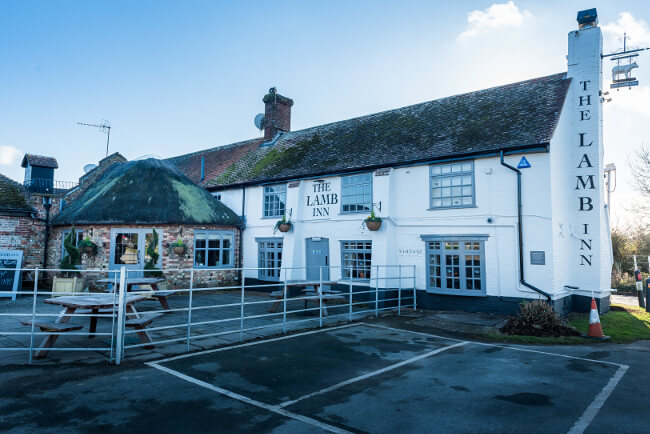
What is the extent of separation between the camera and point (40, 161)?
1856 cm

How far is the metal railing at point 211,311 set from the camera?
7.12 metres

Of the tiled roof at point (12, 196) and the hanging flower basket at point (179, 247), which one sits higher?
the tiled roof at point (12, 196)

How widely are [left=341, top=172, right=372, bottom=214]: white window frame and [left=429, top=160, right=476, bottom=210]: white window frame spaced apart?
2329 millimetres

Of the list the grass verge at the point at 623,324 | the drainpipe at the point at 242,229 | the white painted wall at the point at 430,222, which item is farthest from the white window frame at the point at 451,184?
the drainpipe at the point at 242,229

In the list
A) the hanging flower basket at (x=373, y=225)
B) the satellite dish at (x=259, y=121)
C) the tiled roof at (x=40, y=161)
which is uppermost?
the satellite dish at (x=259, y=121)

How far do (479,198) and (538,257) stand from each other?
93.9 inches

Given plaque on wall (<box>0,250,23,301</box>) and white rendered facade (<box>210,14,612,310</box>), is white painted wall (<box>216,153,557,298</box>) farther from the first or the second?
plaque on wall (<box>0,250,23,301</box>)

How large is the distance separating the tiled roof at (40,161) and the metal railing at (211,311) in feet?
16.4

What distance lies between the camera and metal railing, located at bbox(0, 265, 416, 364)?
7.12 m

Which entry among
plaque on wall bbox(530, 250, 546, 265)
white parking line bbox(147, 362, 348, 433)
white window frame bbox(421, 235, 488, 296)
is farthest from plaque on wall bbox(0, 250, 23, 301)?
plaque on wall bbox(530, 250, 546, 265)

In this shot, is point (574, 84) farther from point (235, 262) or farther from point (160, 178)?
point (160, 178)

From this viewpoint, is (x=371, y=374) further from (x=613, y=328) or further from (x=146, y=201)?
(x=146, y=201)

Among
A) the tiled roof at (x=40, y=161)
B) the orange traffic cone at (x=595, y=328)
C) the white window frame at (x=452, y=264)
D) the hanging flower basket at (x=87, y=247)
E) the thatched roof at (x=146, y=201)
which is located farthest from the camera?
the tiled roof at (x=40, y=161)

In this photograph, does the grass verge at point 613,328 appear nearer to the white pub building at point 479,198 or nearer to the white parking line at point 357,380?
the white pub building at point 479,198
